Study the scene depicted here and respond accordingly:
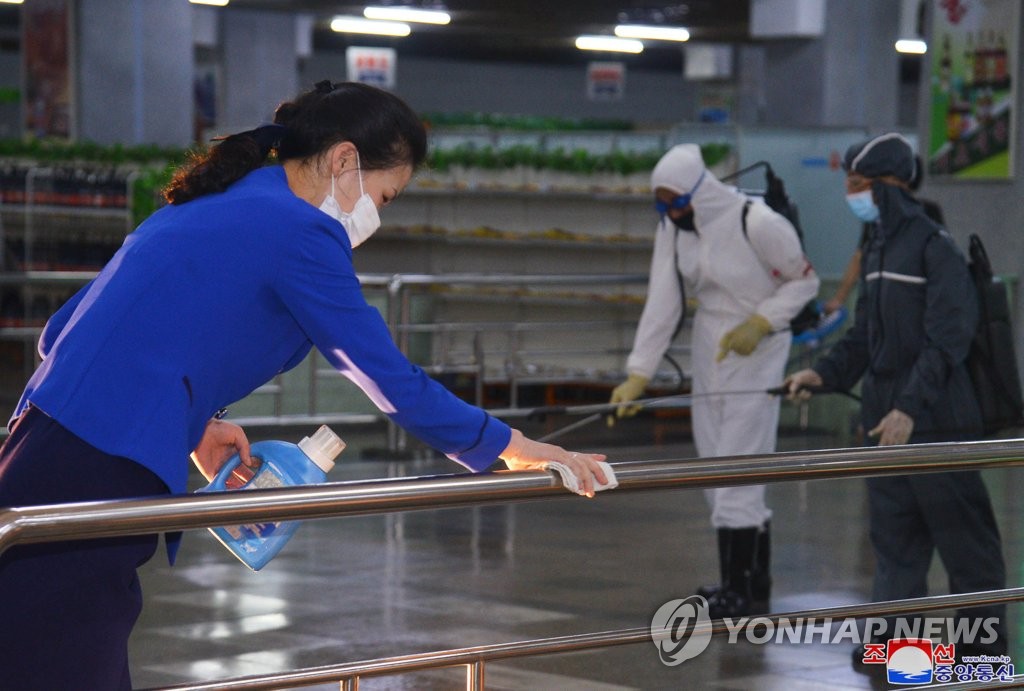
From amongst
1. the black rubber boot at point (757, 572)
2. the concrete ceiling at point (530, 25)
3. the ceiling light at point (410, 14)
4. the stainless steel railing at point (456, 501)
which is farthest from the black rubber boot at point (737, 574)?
the ceiling light at point (410, 14)

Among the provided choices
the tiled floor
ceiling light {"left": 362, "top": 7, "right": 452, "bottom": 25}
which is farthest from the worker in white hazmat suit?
ceiling light {"left": 362, "top": 7, "right": 452, "bottom": 25}

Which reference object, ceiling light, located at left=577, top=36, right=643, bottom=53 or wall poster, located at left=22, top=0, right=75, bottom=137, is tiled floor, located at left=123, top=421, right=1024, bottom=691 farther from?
ceiling light, located at left=577, top=36, right=643, bottom=53

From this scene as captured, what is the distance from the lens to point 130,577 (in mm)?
2062

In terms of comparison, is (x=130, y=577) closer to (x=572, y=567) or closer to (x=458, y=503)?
(x=458, y=503)

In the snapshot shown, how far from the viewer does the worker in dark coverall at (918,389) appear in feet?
14.5

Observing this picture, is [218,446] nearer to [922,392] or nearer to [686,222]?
[922,392]

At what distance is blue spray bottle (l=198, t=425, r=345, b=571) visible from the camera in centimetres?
221

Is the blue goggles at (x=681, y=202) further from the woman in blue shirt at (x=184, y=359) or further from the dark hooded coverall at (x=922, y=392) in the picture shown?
the woman in blue shirt at (x=184, y=359)

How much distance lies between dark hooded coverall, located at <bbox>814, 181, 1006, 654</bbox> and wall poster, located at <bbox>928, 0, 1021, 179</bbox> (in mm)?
4166

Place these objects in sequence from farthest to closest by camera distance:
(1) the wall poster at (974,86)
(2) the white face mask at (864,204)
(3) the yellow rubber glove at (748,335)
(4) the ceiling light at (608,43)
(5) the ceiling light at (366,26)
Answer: (4) the ceiling light at (608,43)
(5) the ceiling light at (366,26)
(1) the wall poster at (974,86)
(3) the yellow rubber glove at (748,335)
(2) the white face mask at (864,204)

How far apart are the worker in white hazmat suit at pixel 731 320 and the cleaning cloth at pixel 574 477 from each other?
3.14 metres

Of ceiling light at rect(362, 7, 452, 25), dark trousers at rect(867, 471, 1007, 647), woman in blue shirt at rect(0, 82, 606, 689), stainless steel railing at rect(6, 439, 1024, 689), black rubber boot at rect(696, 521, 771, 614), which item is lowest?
black rubber boot at rect(696, 521, 771, 614)

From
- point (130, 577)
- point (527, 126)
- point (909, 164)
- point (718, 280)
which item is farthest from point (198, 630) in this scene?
point (527, 126)

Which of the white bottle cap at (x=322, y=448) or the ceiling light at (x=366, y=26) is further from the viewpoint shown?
the ceiling light at (x=366, y=26)
